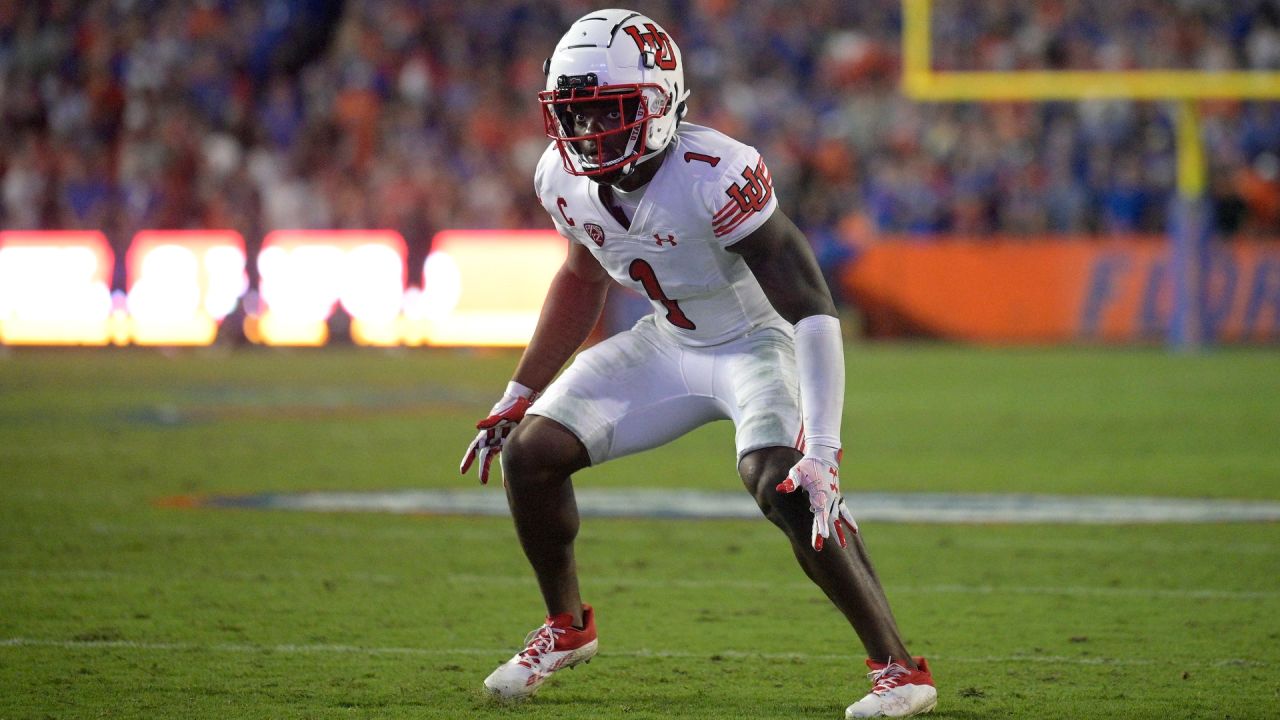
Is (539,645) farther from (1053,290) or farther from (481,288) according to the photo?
(1053,290)

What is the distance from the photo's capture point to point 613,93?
4.14 m

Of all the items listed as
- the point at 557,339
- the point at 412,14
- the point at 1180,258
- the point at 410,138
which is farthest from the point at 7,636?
the point at 412,14

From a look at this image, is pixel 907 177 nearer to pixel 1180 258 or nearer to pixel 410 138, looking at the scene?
pixel 1180 258

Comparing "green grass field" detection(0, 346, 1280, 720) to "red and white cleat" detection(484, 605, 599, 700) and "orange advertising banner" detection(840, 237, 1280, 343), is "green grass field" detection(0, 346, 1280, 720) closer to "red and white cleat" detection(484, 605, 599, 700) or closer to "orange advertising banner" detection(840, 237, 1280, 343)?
"red and white cleat" detection(484, 605, 599, 700)

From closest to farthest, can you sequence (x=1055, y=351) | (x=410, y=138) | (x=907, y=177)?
(x=1055, y=351)
(x=907, y=177)
(x=410, y=138)

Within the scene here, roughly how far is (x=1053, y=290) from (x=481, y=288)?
5.15 metres

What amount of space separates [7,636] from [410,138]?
14.7m

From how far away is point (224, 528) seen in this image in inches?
269

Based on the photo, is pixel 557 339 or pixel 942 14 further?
pixel 942 14

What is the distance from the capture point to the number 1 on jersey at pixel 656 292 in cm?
430

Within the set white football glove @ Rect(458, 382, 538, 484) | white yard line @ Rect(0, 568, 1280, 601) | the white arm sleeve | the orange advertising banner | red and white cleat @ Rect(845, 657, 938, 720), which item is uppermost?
the white arm sleeve

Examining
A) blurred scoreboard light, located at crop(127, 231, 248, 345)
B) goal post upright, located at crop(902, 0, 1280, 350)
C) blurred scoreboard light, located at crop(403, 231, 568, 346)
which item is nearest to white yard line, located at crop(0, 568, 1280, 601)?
goal post upright, located at crop(902, 0, 1280, 350)

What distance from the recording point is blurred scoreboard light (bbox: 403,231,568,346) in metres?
16.0

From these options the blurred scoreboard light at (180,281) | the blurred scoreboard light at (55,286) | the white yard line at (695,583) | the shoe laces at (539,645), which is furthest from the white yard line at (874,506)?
the blurred scoreboard light at (55,286)
